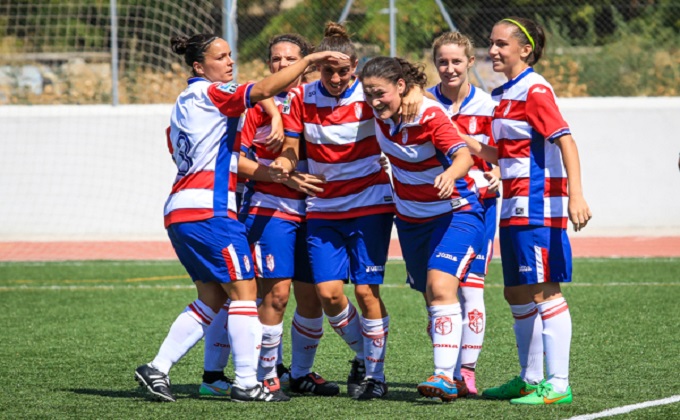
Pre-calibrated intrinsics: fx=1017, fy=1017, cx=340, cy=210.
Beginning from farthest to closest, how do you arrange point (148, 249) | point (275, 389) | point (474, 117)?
point (148, 249) < point (474, 117) < point (275, 389)

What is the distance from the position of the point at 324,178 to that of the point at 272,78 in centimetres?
69

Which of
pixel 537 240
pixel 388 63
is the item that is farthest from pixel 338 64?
pixel 537 240

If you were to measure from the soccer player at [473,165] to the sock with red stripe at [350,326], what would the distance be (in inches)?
22.6

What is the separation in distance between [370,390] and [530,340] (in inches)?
35.9

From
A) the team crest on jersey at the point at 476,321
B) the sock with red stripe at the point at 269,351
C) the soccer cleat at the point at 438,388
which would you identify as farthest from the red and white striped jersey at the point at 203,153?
the team crest on jersey at the point at 476,321

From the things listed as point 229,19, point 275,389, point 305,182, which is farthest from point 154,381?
point 229,19

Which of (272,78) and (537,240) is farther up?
(272,78)

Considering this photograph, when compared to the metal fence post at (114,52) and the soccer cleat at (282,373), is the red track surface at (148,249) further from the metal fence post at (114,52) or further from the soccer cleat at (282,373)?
the soccer cleat at (282,373)

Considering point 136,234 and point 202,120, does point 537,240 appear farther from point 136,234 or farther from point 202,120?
point 136,234

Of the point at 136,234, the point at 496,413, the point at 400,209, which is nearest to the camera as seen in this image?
the point at 496,413

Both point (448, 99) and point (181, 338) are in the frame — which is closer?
point (181, 338)

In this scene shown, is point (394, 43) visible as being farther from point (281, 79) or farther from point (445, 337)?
point (445, 337)

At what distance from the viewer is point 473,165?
5.76 m

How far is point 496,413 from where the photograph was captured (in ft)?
16.5
